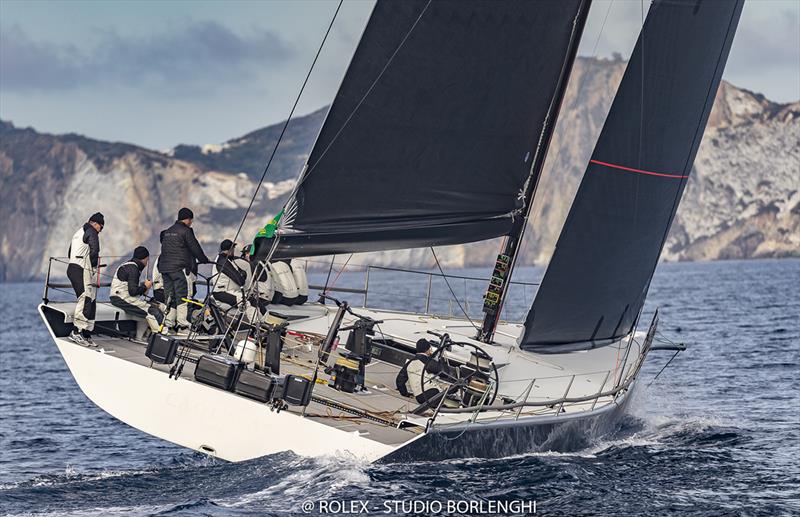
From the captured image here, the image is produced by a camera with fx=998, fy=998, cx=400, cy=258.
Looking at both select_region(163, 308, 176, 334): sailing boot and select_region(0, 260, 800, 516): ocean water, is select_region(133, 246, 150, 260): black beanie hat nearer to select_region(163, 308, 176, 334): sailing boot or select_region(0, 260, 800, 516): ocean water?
select_region(163, 308, 176, 334): sailing boot

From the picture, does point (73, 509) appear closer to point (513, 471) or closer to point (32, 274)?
point (513, 471)

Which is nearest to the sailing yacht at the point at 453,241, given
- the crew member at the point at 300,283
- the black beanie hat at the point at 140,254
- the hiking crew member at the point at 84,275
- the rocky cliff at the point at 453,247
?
the hiking crew member at the point at 84,275

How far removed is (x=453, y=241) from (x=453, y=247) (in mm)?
110469

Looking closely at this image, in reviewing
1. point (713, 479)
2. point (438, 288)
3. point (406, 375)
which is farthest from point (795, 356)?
point (438, 288)

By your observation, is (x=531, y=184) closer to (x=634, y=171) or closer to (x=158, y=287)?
(x=634, y=171)

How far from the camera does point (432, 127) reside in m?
11.0

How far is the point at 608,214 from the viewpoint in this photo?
12344 mm

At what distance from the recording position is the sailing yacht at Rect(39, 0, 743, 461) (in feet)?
31.3

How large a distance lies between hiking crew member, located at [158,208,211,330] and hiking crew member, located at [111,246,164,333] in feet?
1.20

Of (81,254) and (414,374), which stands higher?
(81,254)

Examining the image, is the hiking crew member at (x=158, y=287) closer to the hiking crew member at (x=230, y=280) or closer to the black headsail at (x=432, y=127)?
the hiking crew member at (x=230, y=280)

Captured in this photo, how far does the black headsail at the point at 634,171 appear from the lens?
1218cm

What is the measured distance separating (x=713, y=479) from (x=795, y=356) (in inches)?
478

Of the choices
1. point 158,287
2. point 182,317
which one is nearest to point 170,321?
point 182,317
